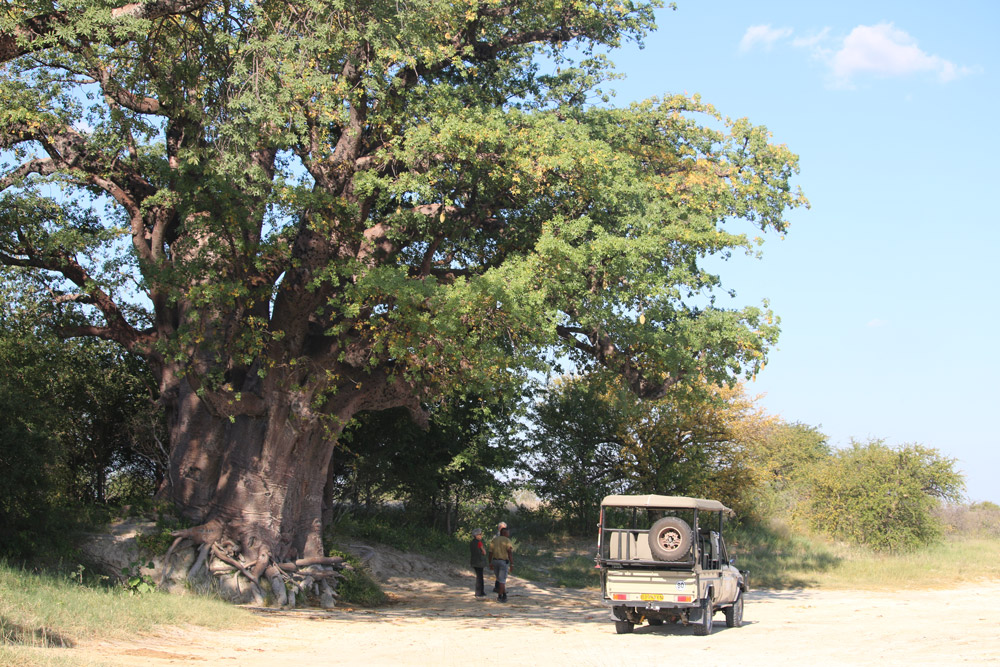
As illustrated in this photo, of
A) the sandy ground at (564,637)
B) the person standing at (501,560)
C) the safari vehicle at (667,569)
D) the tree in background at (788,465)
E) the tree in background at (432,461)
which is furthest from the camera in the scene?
the tree in background at (788,465)

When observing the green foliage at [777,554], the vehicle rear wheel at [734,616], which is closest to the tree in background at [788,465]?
the green foliage at [777,554]

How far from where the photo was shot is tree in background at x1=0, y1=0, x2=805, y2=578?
1424cm

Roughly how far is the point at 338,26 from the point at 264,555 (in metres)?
9.62

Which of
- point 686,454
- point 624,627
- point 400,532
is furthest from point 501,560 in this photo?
point 686,454

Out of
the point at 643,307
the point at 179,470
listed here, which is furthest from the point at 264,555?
the point at 643,307

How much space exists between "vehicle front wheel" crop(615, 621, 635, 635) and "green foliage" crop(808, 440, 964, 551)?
2059cm

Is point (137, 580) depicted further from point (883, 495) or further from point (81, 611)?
point (883, 495)

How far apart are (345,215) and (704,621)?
347 inches

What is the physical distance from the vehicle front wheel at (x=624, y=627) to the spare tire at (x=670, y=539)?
128cm

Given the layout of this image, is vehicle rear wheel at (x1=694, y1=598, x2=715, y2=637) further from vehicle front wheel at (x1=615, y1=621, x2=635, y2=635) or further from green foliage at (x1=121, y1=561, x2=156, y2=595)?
green foliage at (x1=121, y1=561, x2=156, y2=595)

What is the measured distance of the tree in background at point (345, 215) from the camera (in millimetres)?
14242

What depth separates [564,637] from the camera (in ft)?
43.0

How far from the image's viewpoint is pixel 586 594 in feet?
71.3

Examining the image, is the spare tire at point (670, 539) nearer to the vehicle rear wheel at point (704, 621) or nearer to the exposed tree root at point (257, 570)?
the vehicle rear wheel at point (704, 621)
